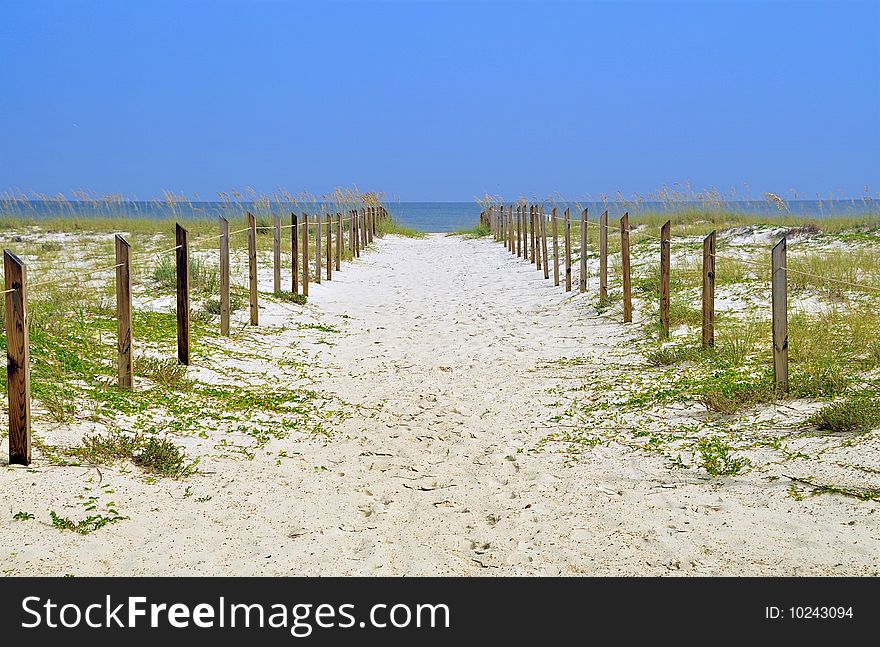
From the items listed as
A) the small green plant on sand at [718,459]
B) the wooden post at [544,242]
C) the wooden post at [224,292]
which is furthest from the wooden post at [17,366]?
the wooden post at [544,242]

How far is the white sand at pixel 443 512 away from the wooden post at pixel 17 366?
0.14 m

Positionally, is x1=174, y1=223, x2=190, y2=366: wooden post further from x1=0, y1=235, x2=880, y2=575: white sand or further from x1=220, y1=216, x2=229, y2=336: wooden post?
x1=0, y1=235, x2=880, y2=575: white sand

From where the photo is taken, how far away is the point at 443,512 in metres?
4.81

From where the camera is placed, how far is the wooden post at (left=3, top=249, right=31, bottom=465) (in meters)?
5.05

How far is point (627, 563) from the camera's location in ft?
13.4

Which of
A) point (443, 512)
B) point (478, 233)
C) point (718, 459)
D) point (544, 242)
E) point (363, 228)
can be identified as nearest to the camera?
point (443, 512)

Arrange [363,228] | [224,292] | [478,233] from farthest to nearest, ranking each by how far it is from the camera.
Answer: [478,233] → [363,228] → [224,292]

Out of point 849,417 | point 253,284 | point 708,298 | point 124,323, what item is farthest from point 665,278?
point 124,323

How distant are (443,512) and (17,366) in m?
2.46

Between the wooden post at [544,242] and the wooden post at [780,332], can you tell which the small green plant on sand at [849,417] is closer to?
the wooden post at [780,332]

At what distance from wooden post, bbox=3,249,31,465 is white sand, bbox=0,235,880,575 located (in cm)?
14

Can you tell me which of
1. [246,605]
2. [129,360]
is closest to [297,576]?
[246,605]

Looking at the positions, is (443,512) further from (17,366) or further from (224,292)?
(224,292)

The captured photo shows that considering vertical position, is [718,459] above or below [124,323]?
below
